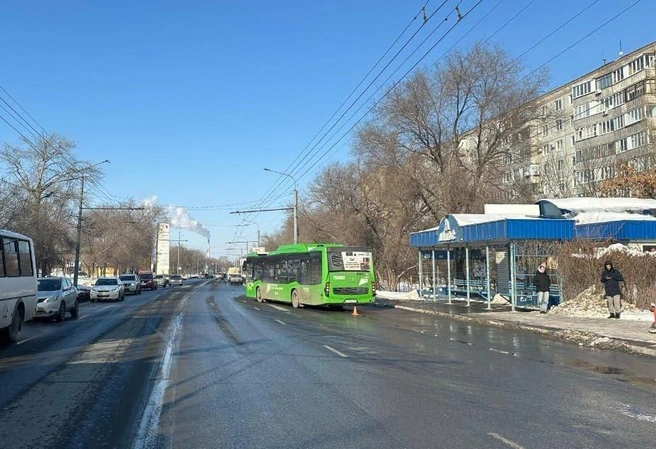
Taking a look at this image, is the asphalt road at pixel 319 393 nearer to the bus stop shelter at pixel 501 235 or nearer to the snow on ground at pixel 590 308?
the snow on ground at pixel 590 308

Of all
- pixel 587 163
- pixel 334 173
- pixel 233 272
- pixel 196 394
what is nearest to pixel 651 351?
pixel 196 394

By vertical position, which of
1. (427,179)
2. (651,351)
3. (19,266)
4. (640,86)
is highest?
(640,86)

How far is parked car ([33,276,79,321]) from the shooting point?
2012cm

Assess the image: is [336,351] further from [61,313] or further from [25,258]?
[61,313]

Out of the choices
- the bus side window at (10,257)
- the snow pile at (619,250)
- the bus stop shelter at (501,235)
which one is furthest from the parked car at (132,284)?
the snow pile at (619,250)

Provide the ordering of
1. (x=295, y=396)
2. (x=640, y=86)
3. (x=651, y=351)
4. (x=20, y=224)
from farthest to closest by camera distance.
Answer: (x=640, y=86), (x=20, y=224), (x=651, y=351), (x=295, y=396)

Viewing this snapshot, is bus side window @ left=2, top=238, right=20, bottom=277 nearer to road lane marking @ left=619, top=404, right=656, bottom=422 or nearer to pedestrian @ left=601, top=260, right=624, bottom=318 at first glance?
road lane marking @ left=619, top=404, right=656, bottom=422

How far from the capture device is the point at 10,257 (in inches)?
556

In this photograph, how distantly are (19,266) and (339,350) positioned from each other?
8.19m

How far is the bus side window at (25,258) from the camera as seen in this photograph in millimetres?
14984

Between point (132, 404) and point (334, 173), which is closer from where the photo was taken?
point (132, 404)

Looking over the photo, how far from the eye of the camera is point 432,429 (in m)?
6.41

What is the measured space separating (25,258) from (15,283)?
50.6 inches

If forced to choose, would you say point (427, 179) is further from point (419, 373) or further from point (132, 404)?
point (132, 404)
